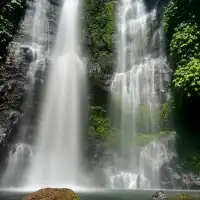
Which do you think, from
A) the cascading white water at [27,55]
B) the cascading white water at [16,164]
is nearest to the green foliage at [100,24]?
the cascading white water at [27,55]

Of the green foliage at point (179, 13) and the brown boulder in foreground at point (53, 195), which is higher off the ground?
the green foliage at point (179, 13)

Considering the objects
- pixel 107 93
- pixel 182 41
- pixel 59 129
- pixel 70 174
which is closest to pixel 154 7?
pixel 182 41

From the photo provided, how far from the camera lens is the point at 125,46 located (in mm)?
21953

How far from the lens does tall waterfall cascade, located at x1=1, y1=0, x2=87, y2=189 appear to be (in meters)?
17.0

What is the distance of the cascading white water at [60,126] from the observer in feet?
56.6

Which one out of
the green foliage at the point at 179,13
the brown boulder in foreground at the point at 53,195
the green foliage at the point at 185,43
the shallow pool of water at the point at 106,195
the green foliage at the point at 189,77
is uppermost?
the green foliage at the point at 179,13

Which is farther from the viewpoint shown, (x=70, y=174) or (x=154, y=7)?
(x=154, y=7)

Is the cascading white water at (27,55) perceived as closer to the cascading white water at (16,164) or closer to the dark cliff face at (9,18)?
the cascading white water at (16,164)

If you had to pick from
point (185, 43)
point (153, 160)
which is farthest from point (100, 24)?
point (153, 160)

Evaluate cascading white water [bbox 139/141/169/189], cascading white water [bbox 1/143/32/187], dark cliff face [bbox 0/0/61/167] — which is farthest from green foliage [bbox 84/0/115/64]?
cascading white water [bbox 1/143/32/187]

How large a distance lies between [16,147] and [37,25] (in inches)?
349

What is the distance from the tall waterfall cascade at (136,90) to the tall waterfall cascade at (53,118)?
2.19 metres

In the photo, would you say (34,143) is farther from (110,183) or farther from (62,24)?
(62,24)

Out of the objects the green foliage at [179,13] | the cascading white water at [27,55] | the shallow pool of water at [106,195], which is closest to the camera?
the shallow pool of water at [106,195]
